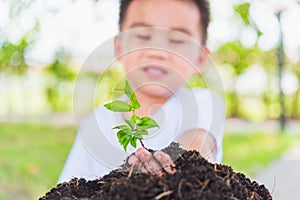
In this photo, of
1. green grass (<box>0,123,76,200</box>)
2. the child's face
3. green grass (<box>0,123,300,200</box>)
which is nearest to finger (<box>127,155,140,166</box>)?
the child's face

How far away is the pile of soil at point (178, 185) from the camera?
1.88 ft

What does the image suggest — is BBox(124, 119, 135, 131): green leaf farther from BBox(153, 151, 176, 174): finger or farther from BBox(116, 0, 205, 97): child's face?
BBox(116, 0, 205, 97): child's face

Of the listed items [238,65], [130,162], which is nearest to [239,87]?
[238,65]

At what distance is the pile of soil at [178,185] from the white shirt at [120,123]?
92 mm

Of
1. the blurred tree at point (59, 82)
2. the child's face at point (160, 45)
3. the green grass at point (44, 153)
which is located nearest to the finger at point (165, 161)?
the child's face at point (160, 45)

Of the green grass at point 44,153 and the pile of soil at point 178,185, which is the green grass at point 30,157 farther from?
the pile of soil at point 178,185

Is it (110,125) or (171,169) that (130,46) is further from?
(171,169)

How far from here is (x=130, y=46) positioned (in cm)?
113

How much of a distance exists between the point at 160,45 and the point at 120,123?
0.62 ft

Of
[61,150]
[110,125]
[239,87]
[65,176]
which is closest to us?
[110,125]

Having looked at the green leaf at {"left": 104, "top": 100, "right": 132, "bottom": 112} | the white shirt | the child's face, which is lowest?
the green leaf at {"left": 104, "top": 100, "right": 132, "bottom": 112}

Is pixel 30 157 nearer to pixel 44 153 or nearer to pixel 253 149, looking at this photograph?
pixel 44 153

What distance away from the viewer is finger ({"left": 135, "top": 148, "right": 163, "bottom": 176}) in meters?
0.64

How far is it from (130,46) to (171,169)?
1.75 feet
